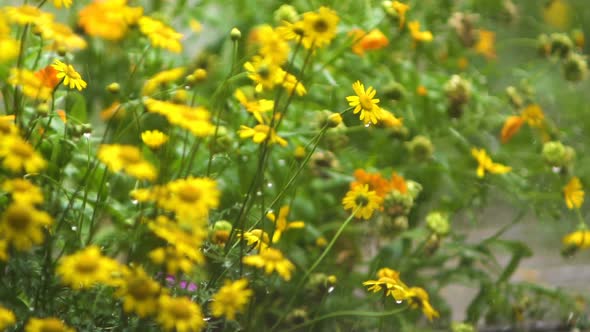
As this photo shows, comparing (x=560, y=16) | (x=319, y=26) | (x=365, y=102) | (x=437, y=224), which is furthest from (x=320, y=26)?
(x=560, y=16)

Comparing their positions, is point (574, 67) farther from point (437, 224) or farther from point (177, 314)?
point (177, 314)

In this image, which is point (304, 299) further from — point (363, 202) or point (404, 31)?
point (404, 31)

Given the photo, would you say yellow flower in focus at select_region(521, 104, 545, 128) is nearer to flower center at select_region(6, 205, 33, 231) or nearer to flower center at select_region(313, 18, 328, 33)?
→ flower center at select_region(313, 18, 328, 33)

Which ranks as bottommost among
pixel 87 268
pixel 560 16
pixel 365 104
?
pixel 87 268

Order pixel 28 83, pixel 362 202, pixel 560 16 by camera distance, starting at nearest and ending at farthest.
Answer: pixel 28 83 → pixel 362 202 → pixel 560 16

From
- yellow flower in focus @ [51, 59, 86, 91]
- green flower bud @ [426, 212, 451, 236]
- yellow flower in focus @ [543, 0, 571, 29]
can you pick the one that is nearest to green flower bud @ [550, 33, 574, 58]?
green flower bud @ [426, 212, 451, 236]

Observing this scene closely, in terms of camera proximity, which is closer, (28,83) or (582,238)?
(28,83)
